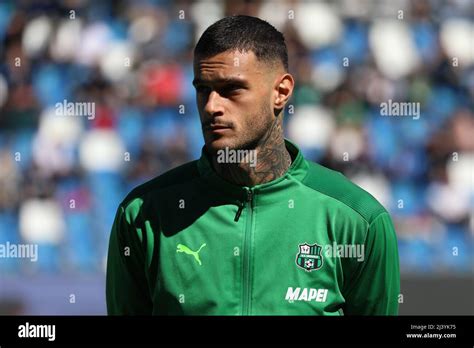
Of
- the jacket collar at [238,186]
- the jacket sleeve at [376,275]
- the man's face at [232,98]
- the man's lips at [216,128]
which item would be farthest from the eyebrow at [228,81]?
the jacket sleeve at [376,275]

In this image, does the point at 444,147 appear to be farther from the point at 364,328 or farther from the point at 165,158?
the point at 364,328

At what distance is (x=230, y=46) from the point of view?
9.86 ft

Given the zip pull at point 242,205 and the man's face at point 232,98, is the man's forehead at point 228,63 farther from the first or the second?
the zip pull at point 242,205

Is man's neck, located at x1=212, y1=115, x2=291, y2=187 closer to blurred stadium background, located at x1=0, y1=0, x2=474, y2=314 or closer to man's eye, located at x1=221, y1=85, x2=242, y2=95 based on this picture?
man's eye, located at x1=221, y1=85, x2=242, y2=95

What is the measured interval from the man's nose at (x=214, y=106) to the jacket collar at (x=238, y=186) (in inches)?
9.0

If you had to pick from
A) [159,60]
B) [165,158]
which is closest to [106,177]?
[165,158]

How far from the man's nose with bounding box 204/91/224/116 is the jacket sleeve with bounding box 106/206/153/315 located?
499mm

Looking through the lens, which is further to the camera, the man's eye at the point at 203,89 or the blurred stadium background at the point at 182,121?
the blurred stadium background at the point at 182,121

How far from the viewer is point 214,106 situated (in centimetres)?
297

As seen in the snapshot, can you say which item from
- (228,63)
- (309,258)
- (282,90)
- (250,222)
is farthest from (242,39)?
(309,258)

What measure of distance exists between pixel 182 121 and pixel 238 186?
19.3ft

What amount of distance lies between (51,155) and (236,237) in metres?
6.27

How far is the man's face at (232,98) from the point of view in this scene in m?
2.97

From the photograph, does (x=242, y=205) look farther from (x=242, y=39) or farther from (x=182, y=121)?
(x=182, y=121)
